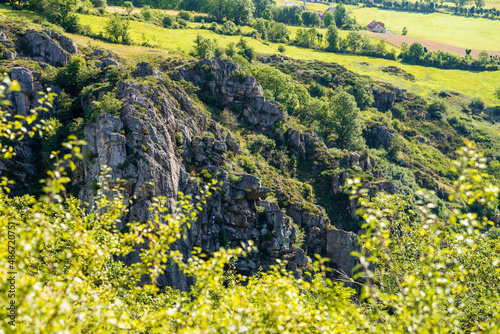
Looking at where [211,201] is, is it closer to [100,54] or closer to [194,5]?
[100,54]

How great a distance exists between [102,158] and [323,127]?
181 ft

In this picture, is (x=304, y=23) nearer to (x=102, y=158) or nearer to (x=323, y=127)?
(x=323, y=127)

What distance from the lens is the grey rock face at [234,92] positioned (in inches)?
2486

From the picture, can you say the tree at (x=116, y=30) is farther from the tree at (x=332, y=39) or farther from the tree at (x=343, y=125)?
the tree at (x=332, y=39)

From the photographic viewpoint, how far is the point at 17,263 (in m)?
8.89

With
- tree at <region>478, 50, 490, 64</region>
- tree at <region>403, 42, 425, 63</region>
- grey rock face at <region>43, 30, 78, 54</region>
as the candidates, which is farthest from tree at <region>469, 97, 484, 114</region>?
grey rock face at <region>43, 30, 78, 54</region>

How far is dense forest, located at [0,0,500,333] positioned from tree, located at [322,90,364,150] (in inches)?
19.3

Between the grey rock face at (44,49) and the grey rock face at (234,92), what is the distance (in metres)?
19.9

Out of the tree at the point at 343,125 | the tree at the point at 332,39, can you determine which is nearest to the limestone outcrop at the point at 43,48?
the tree at the point at 343,125

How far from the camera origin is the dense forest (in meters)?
9.88

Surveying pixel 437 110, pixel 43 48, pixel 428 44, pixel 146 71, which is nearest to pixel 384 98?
pixel 437 110

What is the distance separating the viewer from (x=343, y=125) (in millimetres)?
77500

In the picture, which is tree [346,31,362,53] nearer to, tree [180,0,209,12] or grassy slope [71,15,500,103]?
grassy slope [71,15,500,103]

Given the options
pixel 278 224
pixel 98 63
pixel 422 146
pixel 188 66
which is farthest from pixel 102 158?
pixel 422 146
